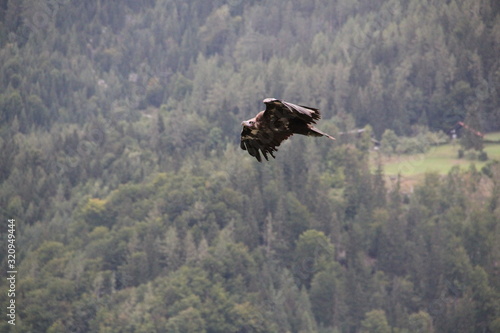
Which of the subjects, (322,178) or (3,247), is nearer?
(3,247)

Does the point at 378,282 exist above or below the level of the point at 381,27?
below

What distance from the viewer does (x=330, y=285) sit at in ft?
335

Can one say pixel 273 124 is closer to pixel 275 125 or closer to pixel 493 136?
pixel 275 125

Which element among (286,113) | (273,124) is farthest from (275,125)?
(286,113)

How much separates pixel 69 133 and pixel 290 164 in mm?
38896

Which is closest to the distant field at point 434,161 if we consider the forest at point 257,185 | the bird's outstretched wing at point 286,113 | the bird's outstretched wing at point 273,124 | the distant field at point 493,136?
the distant field at point 493,136

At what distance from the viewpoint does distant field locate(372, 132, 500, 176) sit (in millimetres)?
113562

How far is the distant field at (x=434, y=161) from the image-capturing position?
373 feet

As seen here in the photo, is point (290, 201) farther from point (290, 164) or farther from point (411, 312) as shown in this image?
point (411, 312)

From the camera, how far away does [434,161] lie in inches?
4555

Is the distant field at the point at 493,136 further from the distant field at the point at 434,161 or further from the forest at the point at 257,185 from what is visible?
the forest at the point at 257,185

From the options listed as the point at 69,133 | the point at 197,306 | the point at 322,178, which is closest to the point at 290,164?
the point at 322,178

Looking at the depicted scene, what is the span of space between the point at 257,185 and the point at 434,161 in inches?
789

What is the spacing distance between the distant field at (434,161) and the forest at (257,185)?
1697 millimetres
